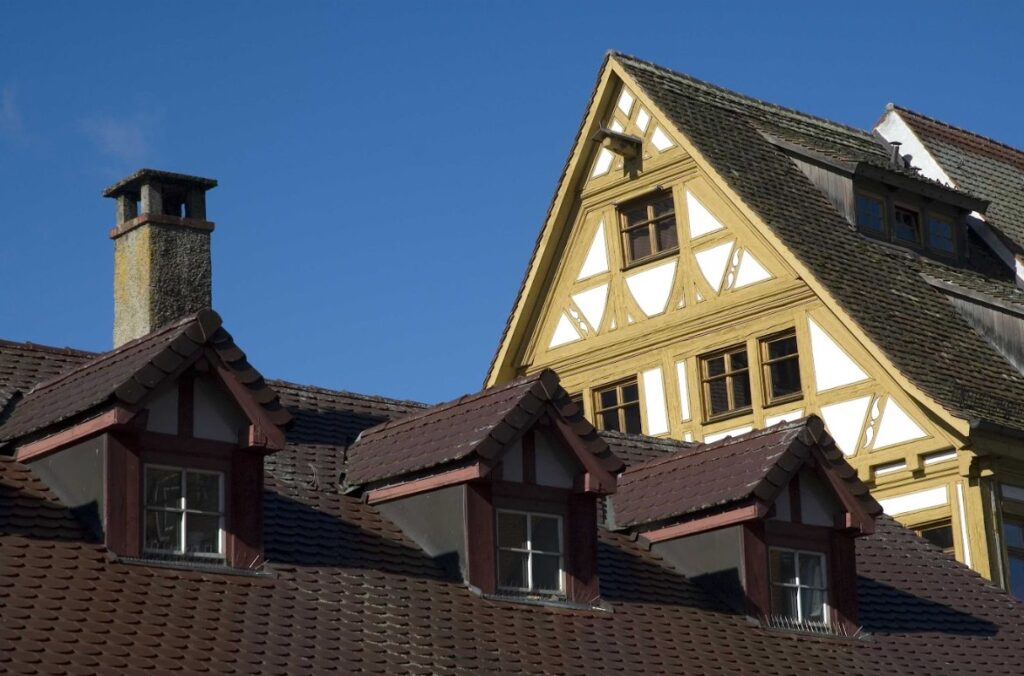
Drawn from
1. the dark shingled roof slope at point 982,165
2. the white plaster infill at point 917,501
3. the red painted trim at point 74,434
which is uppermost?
the dark shingled roof slope at point 982,165

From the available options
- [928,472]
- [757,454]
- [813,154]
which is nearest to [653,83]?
[813,154]

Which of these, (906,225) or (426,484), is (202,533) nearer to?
(426,484)

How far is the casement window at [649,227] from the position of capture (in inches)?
1157

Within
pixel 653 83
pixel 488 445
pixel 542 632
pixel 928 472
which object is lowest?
pixel 542 632

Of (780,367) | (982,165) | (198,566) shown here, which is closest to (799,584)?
(198,566)

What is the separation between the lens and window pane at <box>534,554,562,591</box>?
1734cm

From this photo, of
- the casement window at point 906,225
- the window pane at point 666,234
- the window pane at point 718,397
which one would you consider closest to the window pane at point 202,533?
the window pane at point 718,397

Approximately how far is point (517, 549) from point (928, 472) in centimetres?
979

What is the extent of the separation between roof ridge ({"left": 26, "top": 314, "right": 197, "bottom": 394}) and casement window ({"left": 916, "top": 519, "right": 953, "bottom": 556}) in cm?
1217

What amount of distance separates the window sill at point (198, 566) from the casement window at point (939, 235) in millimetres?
16918

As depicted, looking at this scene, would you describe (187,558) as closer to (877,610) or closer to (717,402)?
(877,610)

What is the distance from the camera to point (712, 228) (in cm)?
2867

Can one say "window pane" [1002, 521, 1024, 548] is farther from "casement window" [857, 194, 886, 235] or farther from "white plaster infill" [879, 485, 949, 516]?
"casement window" [857, 194, 886, 235]

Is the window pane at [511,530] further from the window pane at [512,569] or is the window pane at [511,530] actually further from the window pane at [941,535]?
the window pane at [941,535]
